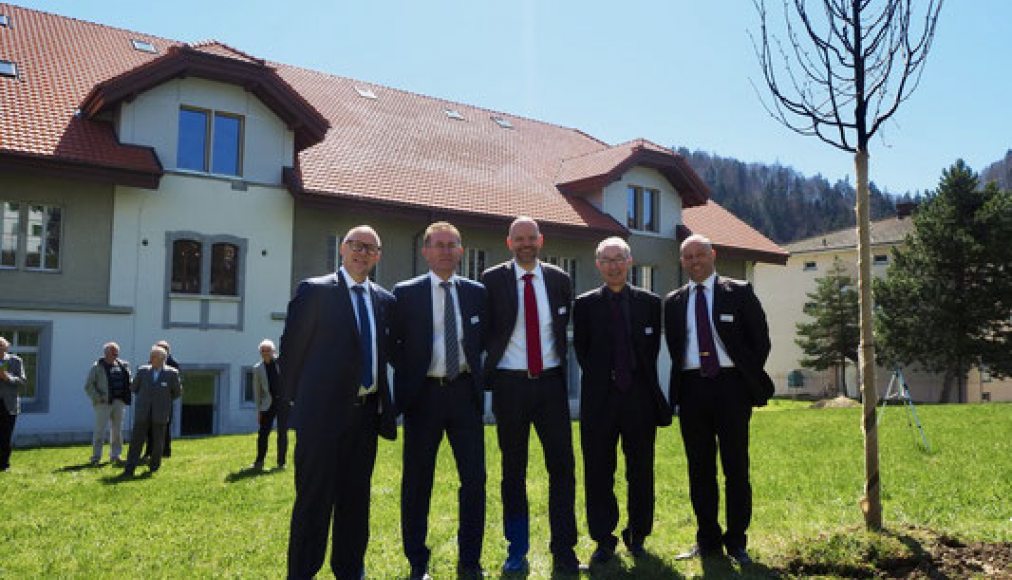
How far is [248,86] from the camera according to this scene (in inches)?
789

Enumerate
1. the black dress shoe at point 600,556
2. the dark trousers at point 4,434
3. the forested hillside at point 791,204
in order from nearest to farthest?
the black dress shoe at point 600,556
the dark trousers at point 4,434
the forested hillside at point 791,204

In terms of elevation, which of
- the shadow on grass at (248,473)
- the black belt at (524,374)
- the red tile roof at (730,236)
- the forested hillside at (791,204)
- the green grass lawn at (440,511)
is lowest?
the shadow on grass at (248,473)

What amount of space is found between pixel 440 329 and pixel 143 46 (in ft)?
74.0

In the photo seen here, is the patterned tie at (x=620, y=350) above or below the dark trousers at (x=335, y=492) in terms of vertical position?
above

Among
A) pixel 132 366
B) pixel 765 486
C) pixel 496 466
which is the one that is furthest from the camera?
pixel 132 366

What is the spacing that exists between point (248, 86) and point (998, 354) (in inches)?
1305

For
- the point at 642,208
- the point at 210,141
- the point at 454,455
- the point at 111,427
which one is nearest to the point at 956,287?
the point at 642,208

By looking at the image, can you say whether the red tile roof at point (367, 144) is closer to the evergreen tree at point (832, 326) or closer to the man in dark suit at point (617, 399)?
the man in dark suit at point (617, 399)

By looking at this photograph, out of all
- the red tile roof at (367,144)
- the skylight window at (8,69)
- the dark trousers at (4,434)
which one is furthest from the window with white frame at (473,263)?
the dark trousers at (4,434)

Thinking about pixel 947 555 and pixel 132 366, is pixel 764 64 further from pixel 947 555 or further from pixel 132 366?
pixel 132 366

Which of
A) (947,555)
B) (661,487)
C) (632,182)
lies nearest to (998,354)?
(632,182)

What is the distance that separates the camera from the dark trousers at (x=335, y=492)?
4773 millimetres

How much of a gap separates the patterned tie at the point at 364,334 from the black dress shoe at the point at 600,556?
6.38 feet

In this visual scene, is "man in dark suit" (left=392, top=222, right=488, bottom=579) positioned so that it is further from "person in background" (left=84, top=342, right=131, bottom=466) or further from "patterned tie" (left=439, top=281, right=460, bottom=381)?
"person in background" (left=84, top=342, right=131, bottom=466)
